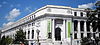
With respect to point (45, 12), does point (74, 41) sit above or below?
below

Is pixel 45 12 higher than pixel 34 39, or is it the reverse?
pixel 45 12

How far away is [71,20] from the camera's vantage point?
73.9 m

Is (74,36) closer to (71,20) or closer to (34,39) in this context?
(71,20)


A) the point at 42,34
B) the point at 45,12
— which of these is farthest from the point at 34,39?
the point at 45,12

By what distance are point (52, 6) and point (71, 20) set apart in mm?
8565

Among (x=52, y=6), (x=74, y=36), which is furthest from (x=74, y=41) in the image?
(x=52, y=6)

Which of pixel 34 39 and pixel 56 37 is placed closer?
pixel 56 37

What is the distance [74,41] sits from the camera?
2901 inches

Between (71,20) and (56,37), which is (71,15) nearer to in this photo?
(71,20)

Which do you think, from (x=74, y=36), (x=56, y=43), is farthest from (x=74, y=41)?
(x=56, y=43)

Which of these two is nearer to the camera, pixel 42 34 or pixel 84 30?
pixel 42 34

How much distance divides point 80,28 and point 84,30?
66.0 inches

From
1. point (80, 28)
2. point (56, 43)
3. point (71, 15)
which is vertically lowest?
point (56, 43)

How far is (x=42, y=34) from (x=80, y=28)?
15.1 m
